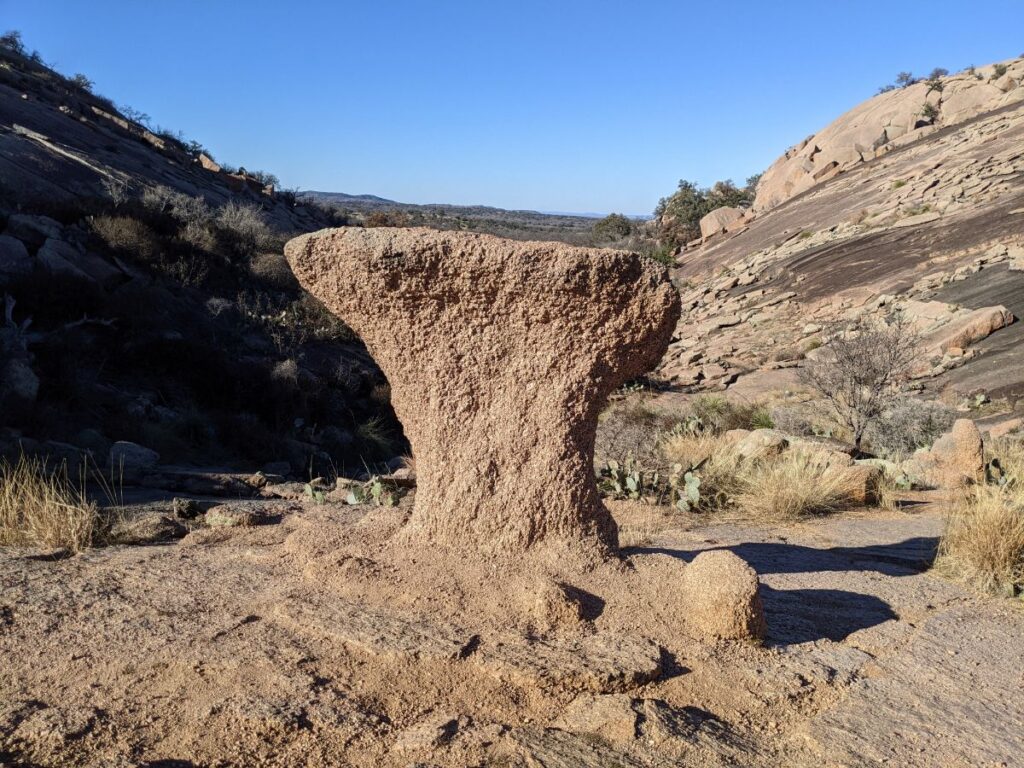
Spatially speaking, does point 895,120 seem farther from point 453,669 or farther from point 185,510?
point 453,669

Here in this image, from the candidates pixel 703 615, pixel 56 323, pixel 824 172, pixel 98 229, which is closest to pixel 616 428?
pixel 703 615

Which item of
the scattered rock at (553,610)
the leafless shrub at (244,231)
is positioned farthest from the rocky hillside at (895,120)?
the scattered rock at (553,610)

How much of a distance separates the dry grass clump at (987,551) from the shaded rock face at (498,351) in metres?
2.20

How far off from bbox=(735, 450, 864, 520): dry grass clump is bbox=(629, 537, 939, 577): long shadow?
769 mm

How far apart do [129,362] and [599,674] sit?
10227 mm

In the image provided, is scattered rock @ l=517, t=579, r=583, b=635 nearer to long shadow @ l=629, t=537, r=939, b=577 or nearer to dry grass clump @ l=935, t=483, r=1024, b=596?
long shadow @ l=629, t=537, r=939, b=577

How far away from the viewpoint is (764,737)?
2486 millimetres

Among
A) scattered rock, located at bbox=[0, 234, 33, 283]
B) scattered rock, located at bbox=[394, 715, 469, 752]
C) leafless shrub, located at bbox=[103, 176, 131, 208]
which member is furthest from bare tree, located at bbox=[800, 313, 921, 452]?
leafless shrub, located at bbox=[103, 176, 131, 208]

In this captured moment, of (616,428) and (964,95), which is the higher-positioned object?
(964,95)

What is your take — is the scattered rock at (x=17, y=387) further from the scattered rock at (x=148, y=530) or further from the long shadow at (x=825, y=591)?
the long shadow at (x=825, y=591)

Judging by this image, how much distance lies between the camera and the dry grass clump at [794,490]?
593 cm

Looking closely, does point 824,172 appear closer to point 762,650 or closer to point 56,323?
point 56,323

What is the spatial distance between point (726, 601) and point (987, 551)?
2.19m

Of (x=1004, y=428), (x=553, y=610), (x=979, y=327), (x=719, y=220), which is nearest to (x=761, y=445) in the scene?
(x=1004, y=428)
